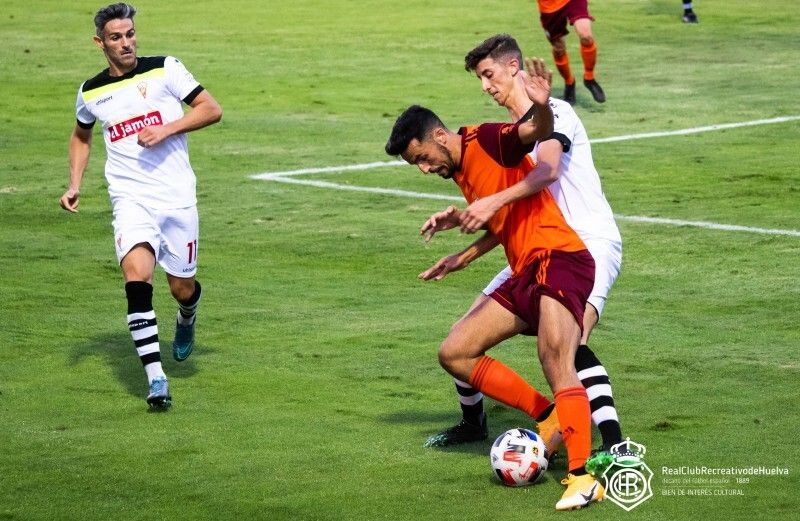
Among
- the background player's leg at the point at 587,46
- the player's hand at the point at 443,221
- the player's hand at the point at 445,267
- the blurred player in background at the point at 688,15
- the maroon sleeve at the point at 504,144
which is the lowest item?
the blurred player in background at the point at 688,15

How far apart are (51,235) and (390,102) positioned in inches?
355

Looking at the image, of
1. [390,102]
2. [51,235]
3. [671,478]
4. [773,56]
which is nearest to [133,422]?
[671,478]

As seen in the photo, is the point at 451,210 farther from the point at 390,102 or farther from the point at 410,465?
the point at 390,102

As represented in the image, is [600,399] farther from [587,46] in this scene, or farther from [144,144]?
[587,46]

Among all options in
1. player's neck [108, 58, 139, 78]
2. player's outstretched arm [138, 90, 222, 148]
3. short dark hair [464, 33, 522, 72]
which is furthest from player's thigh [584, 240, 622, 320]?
player's neck [108, 58, 139, 78]

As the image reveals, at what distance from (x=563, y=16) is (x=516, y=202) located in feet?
49.9

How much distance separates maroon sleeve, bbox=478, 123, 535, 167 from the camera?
8477mm

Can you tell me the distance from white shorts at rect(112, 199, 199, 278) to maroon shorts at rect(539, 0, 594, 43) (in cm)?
1308

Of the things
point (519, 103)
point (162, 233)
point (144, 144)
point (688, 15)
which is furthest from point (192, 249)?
point (688, 15)

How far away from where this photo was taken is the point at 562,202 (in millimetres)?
9180

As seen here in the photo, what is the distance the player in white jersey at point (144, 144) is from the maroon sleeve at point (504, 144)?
112 inches

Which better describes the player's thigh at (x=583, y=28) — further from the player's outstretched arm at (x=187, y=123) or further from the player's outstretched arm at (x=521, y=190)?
the player's outstretched arm at (x=521, y=190)

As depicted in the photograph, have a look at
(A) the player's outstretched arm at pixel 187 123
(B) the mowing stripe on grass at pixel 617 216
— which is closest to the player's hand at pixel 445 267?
(A) the player's outstretched arm at pixel 187 123

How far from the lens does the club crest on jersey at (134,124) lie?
11047mm
